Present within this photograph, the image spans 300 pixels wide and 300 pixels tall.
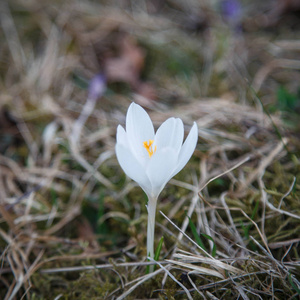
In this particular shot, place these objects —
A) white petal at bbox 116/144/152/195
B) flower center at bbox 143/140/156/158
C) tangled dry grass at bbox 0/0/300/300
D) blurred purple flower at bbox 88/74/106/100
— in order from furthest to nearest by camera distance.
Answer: blurred purple flower at bbox 88/74/106/100, tangled dry grass at bbox 0/0/300/300, flower center at bbox 143/140/156/158, white petal at bbox 116/144/152/195

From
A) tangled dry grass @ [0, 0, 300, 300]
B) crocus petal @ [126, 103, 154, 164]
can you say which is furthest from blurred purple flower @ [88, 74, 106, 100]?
crocus petal @ [126, 103, 154, 164]

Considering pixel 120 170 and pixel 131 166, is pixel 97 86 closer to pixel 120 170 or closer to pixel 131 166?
pixel 120 170

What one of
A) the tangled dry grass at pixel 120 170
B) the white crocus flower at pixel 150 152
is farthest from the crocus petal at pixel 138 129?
the tangled dry grass at pixel 120 170

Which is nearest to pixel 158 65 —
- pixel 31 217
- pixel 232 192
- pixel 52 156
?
pixel 52 156

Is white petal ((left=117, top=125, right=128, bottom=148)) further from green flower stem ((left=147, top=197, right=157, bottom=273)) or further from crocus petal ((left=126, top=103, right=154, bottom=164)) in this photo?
green flower stem ((left=147, top=197, right=157, bottom=273))

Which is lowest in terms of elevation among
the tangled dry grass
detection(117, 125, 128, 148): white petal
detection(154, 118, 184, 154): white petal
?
the tangled dry grass

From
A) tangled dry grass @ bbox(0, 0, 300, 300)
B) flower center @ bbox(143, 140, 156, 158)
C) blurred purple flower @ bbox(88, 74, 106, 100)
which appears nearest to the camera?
flower center @ bbox(143, 140, 156, 158)

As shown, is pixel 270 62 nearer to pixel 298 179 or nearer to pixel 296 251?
pixel 298 179
